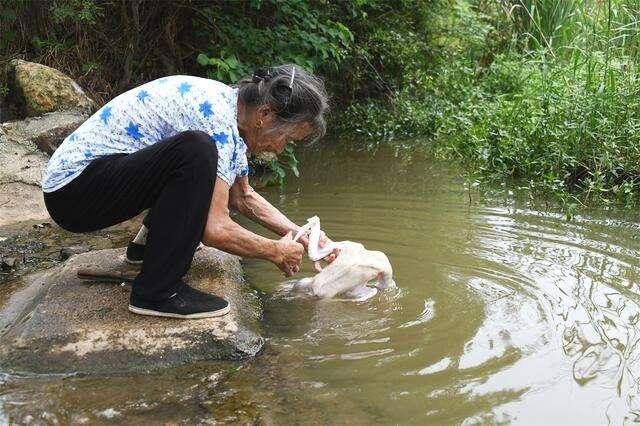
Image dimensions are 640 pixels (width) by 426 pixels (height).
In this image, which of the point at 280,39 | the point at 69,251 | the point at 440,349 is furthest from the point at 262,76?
the point at 280,39

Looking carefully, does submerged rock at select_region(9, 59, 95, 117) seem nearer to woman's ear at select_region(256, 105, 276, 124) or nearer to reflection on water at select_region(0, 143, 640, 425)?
reflection on water at select_region(0, 143, 640, 425)

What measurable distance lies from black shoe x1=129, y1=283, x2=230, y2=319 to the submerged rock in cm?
391

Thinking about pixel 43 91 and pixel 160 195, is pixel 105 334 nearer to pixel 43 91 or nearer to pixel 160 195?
pixel 160 195

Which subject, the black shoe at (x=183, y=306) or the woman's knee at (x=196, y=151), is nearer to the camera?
the woman's knee at (x=196, y=151)

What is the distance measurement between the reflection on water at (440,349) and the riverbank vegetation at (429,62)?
98cm

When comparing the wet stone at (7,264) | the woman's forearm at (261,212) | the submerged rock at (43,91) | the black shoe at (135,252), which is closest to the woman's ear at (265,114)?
the woman's forearm at (261,212)

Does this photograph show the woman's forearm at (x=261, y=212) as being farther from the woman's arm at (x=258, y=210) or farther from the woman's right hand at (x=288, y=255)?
the woman's right hand at (x=288, y=255)

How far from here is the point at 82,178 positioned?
10.3 ft

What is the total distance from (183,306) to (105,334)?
0.33 m

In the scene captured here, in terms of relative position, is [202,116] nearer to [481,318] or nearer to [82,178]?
[82,178]

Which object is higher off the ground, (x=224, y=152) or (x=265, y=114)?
(x=265, y=114)

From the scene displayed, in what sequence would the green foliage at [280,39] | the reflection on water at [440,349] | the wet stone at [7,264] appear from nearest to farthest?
the reflection on water at [440,349]
the wet stone at [7,264]
the green foliage at [280,39]

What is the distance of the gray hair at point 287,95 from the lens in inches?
124

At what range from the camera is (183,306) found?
3166 mm
